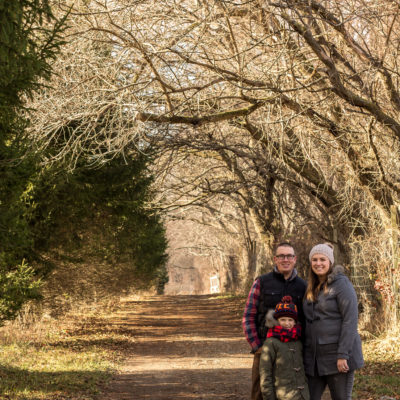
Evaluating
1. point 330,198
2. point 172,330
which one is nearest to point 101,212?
point 172,330

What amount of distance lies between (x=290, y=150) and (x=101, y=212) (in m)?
5.33

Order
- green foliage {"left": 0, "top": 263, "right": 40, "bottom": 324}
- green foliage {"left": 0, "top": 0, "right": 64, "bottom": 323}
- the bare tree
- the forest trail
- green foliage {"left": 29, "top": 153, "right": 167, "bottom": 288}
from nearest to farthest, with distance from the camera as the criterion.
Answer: green foliage {"left": 0, "top": 0, "right": 64, "bottom": 323}
the forest trail
the bare tree
green foliage {"left": 0, "top": 263, "right": 40, "bottom": 324}
green foliage {"left": 29, "top": 153, "right": 167, "bottom": 288}

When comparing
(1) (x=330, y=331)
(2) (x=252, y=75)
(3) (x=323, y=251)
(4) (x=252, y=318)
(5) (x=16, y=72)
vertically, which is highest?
(2) (x=252, y=75)

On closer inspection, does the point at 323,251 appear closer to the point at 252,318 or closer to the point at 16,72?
the point at 252,318

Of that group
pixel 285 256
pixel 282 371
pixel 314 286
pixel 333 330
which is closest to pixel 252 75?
pixel 285 256

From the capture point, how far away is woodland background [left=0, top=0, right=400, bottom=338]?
8.89m

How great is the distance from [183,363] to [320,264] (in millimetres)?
7404

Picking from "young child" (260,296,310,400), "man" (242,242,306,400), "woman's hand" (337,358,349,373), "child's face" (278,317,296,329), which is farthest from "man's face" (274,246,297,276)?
"woman's hand" (337,358,349,373)

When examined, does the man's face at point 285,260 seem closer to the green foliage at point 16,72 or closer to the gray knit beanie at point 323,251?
the gray knit beanie at point 323,251

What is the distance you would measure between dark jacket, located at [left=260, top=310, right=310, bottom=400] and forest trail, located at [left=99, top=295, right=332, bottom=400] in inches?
137

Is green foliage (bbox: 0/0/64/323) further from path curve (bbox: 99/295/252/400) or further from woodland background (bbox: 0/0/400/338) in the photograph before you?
path curve (bbox: 99/295/252/400)

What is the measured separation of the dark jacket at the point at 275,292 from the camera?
5.52 m

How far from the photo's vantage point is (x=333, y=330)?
5.11m

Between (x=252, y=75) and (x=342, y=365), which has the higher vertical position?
(x=252, y=75)
